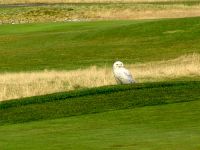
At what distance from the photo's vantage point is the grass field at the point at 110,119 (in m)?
12.0

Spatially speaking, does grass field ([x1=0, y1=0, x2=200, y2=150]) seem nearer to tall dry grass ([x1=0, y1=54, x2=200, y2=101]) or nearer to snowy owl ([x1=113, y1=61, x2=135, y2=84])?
tall dry grass ([x1=0, y1=54, x2=200, y2=101])

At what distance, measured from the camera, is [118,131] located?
13.4 m

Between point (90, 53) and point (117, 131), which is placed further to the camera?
point (90, 53)

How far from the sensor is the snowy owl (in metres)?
21.2

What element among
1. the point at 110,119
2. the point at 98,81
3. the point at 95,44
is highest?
the point at 110,119

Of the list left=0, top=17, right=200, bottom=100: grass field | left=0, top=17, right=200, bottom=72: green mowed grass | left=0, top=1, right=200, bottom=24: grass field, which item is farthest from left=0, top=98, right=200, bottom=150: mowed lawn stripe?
left=0, top=1, right=200, bottom=24: grass field

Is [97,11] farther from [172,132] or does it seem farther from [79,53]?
[172,132]

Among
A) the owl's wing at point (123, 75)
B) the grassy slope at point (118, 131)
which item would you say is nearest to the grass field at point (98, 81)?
the grassy slope at point (118, 131)

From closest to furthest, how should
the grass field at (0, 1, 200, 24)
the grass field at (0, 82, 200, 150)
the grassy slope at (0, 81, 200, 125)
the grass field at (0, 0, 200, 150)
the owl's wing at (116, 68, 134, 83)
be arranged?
the grass field at (0, 82, 200, 150), the grass field at (0, 0, 200, 150), the grassy slope at (0, 81, 200, 125), the owl's wing at (116, 68, 134, 83), the grass field at (0, 1, 200, 24)

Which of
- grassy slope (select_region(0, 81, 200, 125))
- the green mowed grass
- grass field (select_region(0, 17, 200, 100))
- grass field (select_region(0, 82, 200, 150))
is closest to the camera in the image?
grass field (select_region(0, 82, 200, 150))

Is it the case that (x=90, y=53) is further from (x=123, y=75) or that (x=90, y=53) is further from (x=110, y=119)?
(x=110, y=119)

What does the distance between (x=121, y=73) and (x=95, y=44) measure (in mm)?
22119

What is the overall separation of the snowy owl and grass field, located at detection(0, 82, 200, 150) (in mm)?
470

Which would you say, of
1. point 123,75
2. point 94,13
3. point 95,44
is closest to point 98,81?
point 123,75
